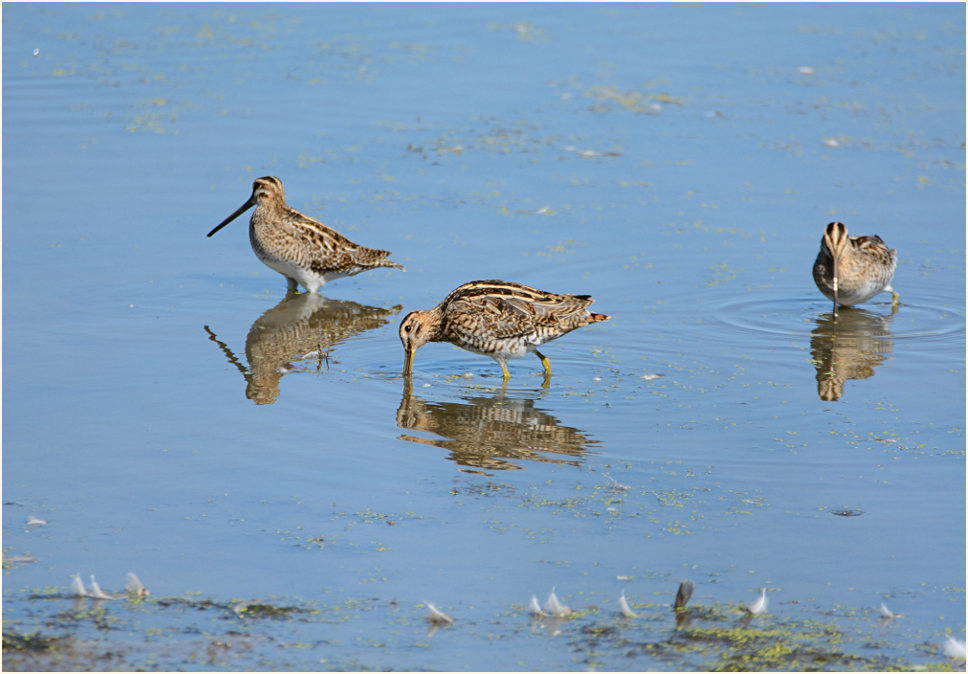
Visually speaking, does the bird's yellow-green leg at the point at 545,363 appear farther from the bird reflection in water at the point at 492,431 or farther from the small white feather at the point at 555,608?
the small white feather at the point at 555,608

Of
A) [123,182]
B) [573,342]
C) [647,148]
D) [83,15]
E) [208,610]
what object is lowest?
[208,610]

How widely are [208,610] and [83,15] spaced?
16891mm

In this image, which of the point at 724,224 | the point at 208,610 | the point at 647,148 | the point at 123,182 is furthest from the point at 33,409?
the point at 647,148

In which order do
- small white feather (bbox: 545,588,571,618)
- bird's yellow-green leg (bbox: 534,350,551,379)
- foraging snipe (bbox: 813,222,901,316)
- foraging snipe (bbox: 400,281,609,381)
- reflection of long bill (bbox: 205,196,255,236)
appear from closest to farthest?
small white feather (bbox: 545,588,571,618)
foraging snipe (bbox: 400,281,609,381)
bird's yellow-green leg (bbox: 534,350,551,379)
foraging snipe (bbox: 813,222,901,316)
reflection of long bill (bbox: 205,196,255,236)

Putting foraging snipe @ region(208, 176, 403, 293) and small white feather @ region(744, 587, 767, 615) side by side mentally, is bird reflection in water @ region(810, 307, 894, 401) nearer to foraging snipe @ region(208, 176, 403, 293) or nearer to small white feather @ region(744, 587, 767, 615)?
small white feather @ region(744, 587, 767, 615)

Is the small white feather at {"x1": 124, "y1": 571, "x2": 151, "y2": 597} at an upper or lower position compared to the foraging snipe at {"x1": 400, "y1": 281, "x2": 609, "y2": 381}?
lower

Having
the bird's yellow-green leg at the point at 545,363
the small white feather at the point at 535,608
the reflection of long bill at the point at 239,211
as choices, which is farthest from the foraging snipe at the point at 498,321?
the small white feather at the point at 535,608

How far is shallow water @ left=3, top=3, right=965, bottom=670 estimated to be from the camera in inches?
231

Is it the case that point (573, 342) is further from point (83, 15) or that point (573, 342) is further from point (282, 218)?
point (83, 15)

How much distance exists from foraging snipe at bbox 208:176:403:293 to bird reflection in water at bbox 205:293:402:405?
26 cm

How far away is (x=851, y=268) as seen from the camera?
11180 mm

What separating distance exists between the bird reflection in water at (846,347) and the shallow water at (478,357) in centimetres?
4

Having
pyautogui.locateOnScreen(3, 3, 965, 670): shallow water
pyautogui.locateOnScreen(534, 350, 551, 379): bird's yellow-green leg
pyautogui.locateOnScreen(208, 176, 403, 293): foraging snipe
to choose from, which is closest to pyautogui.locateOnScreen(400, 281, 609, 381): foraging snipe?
pyautogui.locateOnScreen(534, 350, 551, 379): bird's yellow-green leg

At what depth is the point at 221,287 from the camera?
12.0 m
